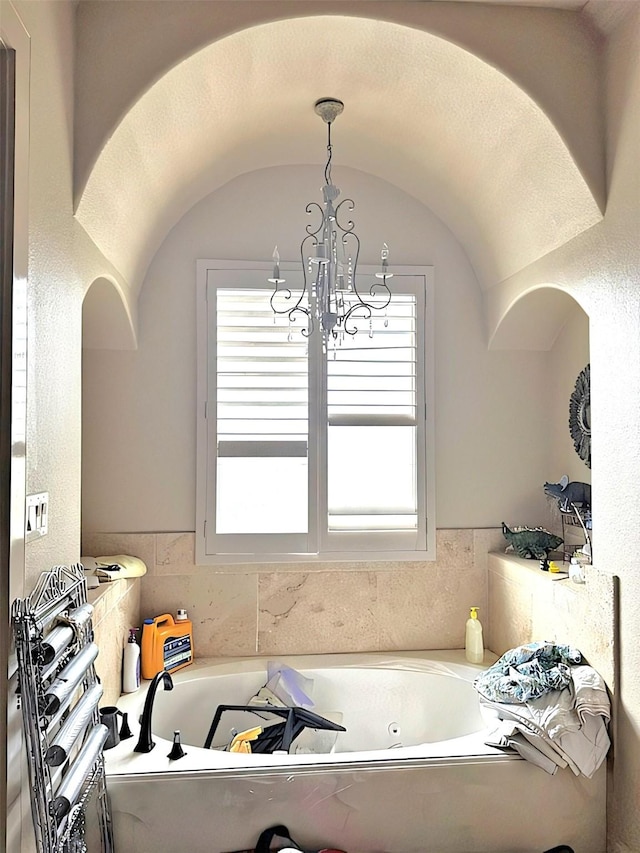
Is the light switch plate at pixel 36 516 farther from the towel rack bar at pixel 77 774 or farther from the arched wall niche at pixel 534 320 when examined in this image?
the arched wall niche at pixel 534 320

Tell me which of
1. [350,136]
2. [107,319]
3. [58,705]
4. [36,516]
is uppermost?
[350,136]

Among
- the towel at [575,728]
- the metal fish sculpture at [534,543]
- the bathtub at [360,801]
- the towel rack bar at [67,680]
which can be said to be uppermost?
the metal fish sculpture at [534,543]

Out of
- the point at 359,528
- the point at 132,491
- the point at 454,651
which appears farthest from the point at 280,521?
the point at 454,651

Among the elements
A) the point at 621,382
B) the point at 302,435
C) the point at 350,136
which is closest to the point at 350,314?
the point at 302,435

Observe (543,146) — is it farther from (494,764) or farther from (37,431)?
(494,764)

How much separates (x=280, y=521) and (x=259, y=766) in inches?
42.6

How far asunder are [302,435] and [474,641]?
3.61 feet

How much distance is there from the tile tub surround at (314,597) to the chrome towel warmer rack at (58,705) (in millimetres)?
1078

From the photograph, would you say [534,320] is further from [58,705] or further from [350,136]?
[58,705]

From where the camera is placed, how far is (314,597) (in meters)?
2.98

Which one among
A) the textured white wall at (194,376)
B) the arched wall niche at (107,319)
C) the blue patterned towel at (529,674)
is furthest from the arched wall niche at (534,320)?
the arched wall niche at (107,319)

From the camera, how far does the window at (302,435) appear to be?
293 centimetres

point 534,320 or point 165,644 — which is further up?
point 534,320

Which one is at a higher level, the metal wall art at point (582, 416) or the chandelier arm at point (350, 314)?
the chandelier arm at point (350, 314)
